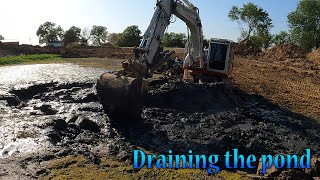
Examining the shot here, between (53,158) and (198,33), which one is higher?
(198,33)

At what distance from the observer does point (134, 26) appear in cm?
5141

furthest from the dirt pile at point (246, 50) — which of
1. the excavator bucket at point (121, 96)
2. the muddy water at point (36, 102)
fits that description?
the excavator bucket at point (121, 96)

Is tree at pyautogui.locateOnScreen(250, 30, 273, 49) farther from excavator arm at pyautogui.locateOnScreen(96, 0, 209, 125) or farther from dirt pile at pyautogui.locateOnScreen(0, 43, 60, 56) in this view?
excavator arm at pyautogui.locateOnScreen(96, 0, 209, 125)

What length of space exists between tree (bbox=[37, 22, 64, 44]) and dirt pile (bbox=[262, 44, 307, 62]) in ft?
112

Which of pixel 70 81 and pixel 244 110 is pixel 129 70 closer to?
pixel 244 110

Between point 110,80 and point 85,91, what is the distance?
428 cm

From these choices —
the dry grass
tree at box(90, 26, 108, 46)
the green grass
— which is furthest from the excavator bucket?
tree at box(90, 26, 108, 46)

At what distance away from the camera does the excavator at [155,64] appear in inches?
374

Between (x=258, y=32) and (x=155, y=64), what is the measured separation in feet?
146

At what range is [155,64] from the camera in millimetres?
10906

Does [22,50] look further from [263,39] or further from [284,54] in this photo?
[263,39]

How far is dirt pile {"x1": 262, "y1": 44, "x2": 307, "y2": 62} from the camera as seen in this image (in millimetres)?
30733

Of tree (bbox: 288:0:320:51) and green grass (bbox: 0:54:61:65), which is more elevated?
tree (bbox: 288:0:320:51)

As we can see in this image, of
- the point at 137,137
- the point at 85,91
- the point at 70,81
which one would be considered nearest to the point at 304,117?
the point at 137,137
